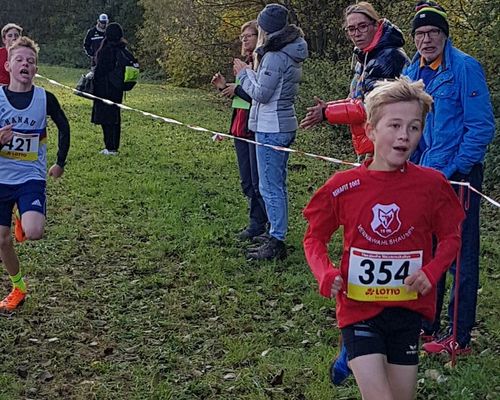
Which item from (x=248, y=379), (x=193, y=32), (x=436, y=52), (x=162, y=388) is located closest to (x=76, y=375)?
(x=162, y=388)

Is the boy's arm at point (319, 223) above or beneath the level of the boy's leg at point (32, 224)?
above

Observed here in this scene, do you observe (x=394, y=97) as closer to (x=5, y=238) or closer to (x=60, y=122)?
(x=60, y=122)

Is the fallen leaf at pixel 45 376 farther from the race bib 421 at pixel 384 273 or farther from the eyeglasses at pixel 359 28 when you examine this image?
the eyeglasses at pixel 359 28

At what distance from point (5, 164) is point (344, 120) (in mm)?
2739

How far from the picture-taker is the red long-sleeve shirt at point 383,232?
11.4ft

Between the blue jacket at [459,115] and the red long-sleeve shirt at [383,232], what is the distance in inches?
47.6

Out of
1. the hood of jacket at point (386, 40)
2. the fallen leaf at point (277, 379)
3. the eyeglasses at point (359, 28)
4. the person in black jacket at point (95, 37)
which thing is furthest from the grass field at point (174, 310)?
the person in black jacket at point (95, 37)

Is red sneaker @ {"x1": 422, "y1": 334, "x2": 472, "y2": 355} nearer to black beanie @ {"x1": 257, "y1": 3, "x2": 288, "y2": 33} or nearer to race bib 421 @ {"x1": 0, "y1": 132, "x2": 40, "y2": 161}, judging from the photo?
black beanie @ {"x1": 257, "y1": 3, "x2": 288, "y2": 33}

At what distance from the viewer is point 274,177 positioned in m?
7.25

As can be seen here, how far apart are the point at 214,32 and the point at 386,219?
24.1m

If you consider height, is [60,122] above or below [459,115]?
below

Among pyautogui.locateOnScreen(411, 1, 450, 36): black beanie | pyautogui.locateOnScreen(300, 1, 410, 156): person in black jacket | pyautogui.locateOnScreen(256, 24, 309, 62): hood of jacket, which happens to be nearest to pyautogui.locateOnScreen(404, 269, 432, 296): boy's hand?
pyautogui.locateOnScreen(411, 1, 450, 36): black beanie

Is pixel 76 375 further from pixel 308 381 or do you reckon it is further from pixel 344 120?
pixel 344 120

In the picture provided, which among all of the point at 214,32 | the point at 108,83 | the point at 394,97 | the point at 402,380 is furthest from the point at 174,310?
the point at 214,32
